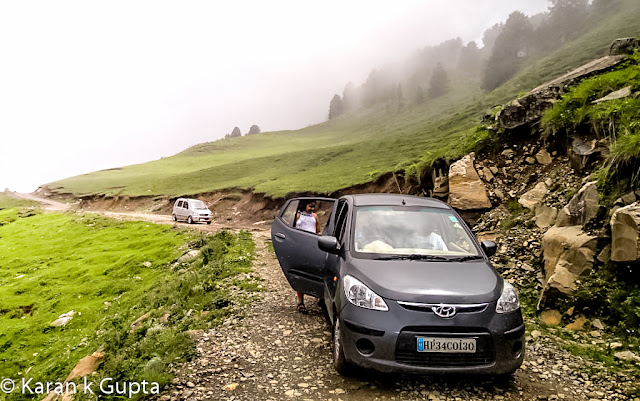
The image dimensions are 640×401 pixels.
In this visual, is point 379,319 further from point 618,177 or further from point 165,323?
point 618,177

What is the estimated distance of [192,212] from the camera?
1153 inches

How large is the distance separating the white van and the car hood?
1039 inches

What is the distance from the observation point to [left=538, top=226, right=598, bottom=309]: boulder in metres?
6.60

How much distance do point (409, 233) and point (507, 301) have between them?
1590 mm

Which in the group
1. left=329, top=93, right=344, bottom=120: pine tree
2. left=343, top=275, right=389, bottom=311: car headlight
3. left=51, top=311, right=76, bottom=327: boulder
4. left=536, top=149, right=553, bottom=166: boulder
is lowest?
left=51, top=311, right=76, bottom=327: boulder

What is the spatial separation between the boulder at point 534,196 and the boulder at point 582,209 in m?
1.82

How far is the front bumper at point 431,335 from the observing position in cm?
398

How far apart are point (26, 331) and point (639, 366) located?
16.5 metres

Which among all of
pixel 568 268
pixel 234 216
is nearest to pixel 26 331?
pixel 568 268

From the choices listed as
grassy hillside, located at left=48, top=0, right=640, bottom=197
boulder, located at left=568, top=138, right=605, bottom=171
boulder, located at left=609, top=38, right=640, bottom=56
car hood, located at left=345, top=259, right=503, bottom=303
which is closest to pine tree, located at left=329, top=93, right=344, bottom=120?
grassy hillside, located at left=48, top=0, right=640, bottom=197

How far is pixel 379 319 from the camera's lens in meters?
4.07

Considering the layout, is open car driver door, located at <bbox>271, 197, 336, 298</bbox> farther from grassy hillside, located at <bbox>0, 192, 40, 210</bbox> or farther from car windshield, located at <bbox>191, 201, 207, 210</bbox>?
grassy hillside, located at <bbox>0, 192, 40, 210</bbox>

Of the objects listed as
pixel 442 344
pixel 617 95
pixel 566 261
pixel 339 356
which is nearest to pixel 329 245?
pixel 339 356

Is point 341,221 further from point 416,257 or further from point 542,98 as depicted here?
point 542,98
